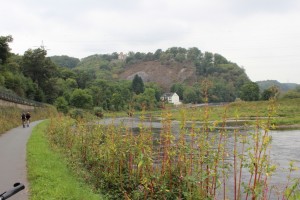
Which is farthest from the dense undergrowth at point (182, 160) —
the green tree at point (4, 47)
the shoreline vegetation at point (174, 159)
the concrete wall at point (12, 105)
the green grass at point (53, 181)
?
the green tree at point (4, 47)

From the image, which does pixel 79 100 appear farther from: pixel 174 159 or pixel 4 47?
pixel 174 159

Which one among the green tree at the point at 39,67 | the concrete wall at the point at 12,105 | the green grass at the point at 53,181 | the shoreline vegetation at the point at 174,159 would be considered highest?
the green tree at the point at 39,67

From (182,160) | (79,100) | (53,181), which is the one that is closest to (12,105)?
(53,181)

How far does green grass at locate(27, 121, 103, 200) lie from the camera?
933cm

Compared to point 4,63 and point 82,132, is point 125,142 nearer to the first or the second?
point 82,132

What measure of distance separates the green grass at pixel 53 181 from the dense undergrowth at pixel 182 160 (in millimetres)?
623

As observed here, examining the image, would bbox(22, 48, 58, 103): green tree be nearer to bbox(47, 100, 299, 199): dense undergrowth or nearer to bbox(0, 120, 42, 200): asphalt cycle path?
bbox(0, 120, 42, 200): asphalt cycle path

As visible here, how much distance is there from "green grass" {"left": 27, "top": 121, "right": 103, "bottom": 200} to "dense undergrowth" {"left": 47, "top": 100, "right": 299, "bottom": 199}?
0.62 metres

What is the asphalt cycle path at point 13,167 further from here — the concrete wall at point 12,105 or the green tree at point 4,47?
the green tree at point 4,47

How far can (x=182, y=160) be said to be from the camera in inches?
323

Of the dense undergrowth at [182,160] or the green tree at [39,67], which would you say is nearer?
the dense undergrowth at [182,160]

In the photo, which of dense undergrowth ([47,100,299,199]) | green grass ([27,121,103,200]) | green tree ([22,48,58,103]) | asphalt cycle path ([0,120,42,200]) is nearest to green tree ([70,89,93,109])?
green tree ([22,48,58,103])

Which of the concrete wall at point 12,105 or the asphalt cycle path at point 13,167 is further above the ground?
the concrete wall at point 12,105

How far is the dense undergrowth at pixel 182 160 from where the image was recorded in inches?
254
